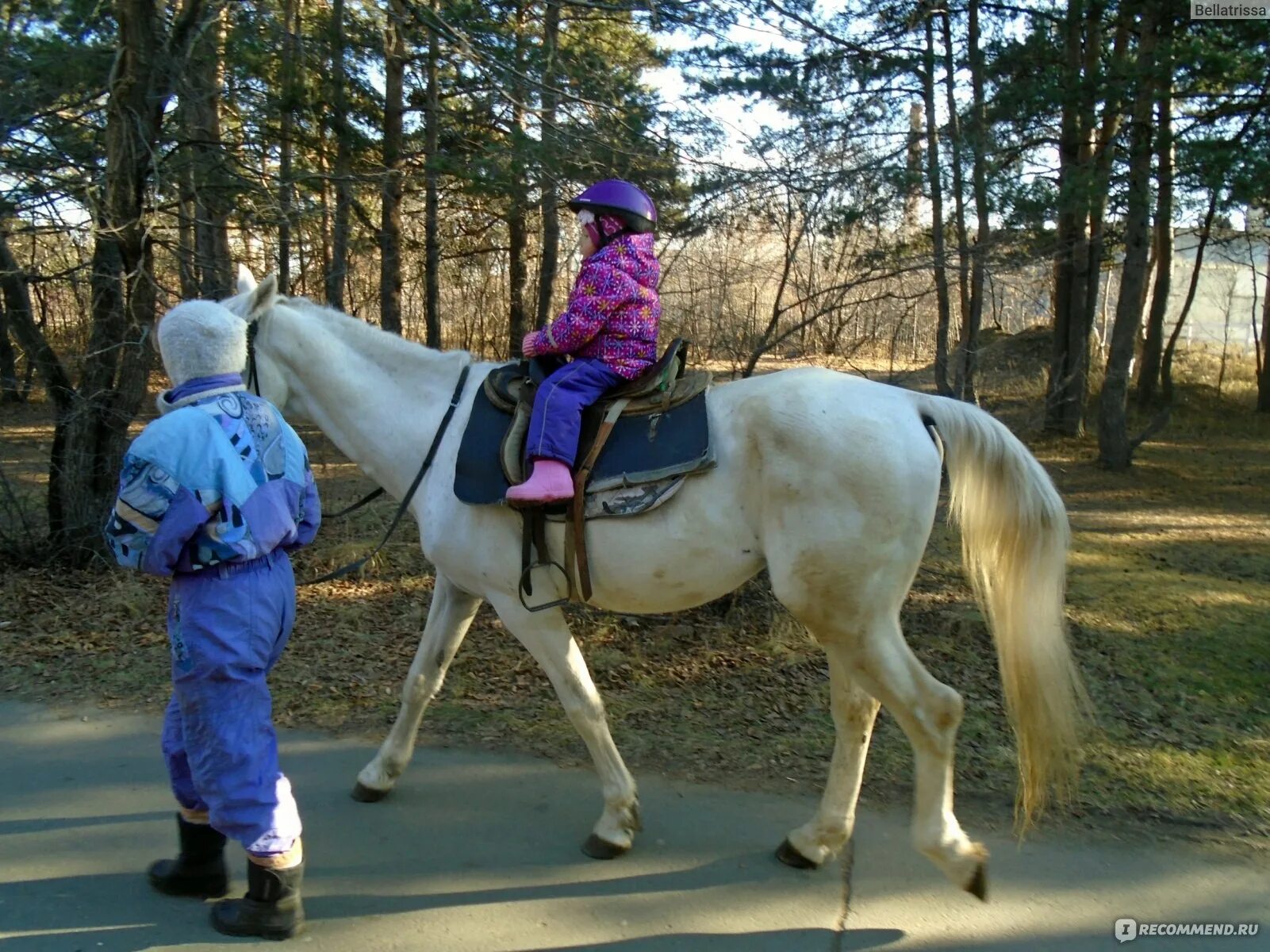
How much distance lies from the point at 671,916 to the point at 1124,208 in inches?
456

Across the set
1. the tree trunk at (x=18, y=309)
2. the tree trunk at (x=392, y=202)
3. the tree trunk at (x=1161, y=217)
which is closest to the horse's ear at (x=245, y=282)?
the tree trunk at (x=18, y=309)

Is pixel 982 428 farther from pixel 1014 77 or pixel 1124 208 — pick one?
pixel 1124 208

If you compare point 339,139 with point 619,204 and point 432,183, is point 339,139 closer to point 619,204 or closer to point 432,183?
point 432,183

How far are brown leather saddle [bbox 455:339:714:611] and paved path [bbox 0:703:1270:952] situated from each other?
0.95 m

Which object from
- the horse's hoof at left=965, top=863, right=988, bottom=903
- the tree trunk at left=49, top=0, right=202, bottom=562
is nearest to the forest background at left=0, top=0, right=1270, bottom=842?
the tree trunk at left=49, top=0, right=202, bottom=562

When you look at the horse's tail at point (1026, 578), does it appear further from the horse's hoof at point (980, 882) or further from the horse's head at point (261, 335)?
the horse's head at point (261, 335)

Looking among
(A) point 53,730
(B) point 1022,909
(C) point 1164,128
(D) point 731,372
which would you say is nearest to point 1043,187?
(C) point 1164,128

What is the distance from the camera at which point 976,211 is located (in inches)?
282

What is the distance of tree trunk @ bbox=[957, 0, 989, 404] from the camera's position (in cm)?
643

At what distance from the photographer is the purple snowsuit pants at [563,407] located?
304 centimetres

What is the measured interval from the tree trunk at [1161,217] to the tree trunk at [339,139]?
772 cm

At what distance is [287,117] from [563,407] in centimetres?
594

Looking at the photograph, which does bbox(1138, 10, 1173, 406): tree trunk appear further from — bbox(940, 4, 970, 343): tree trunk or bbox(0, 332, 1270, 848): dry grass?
bbox(0, 332, 1270, 848): dry grass

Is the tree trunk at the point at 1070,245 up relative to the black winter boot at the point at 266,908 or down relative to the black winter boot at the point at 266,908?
up
